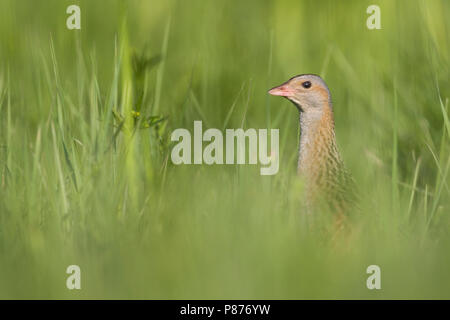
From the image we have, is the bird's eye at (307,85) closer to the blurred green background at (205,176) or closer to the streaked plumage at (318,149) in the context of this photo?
the streaked plumage at (318,149)

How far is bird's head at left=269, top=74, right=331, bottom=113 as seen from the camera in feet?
12.9

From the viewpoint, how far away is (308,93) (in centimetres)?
395

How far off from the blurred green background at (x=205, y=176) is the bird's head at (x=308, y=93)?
178mm

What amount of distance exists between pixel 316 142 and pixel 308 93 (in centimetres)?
28

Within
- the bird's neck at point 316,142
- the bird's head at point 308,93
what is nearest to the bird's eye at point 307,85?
the bird's head at point 308,93

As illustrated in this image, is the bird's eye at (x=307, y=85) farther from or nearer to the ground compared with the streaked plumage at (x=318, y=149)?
farther from the ground

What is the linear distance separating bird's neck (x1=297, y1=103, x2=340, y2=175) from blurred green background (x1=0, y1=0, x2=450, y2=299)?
0.12 m

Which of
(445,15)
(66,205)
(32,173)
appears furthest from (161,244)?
(445,15)

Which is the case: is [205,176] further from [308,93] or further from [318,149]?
[308,93]

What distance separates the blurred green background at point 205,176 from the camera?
2.62m

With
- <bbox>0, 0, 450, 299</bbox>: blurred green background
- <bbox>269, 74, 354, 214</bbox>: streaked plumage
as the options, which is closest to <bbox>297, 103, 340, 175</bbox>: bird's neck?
<bbox>269, 74, 354, 214</bbox>: streaked plumage

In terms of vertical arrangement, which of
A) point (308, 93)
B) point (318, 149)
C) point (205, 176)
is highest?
point (308, 93)

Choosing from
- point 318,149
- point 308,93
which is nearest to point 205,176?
point 318,149
